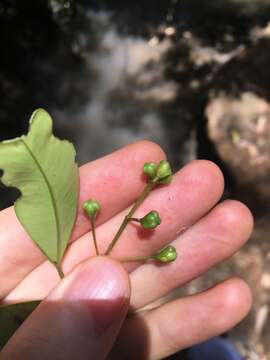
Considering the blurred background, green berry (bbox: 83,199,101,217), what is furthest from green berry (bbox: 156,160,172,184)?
the blurred background

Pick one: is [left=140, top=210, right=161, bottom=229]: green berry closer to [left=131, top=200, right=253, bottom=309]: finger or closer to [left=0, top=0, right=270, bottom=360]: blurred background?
[left=131, top=200, right=253, bottom=309]: finger

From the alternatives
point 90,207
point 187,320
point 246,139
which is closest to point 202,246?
point 187,320

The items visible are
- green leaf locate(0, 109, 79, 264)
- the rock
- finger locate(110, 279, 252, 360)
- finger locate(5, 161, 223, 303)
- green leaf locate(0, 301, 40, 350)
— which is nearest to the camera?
green leaf locate(0, 109, 79, 264)

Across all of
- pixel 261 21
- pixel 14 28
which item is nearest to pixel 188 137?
pixel 261 21

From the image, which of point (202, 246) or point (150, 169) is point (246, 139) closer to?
point (202, 246)

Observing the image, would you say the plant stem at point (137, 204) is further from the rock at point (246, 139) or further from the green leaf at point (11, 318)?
the rock at point (246, 139)

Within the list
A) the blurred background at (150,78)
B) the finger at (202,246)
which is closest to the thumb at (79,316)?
the finger at (202,246)

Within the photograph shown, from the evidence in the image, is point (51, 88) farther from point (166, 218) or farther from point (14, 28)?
point (166, 218)
